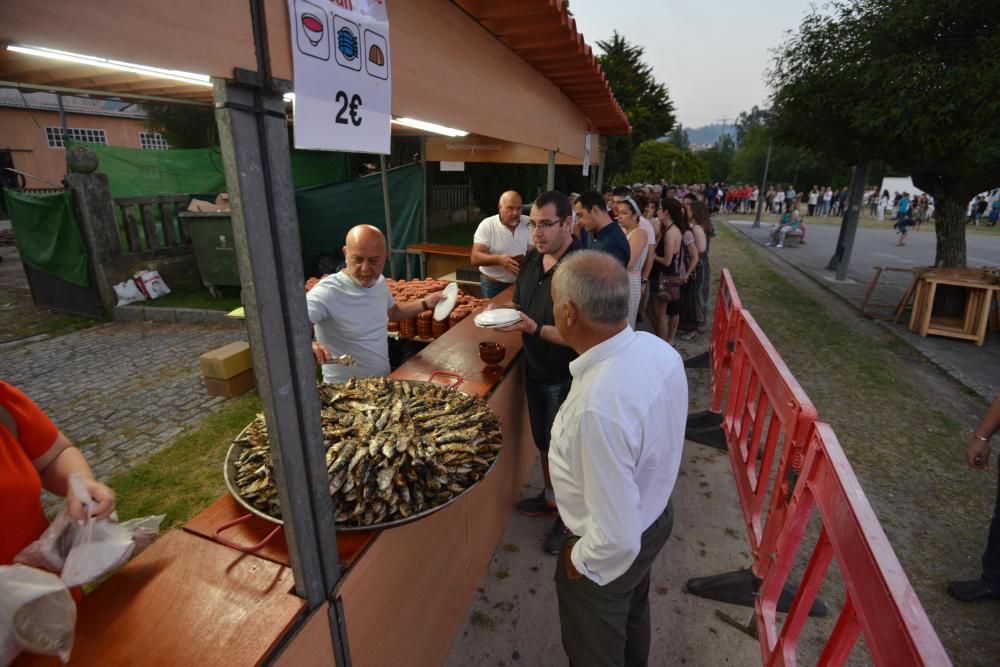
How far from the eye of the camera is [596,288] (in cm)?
171

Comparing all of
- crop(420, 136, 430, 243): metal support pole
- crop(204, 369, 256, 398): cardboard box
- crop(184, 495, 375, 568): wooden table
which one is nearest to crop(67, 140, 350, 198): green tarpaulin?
crop(420, 136, 430, 243): metal support pole

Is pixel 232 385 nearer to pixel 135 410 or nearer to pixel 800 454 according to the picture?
pixel 135 410

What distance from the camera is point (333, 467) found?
1.74 metres

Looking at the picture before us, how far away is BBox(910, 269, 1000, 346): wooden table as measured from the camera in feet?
25.0

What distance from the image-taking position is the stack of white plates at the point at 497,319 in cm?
287

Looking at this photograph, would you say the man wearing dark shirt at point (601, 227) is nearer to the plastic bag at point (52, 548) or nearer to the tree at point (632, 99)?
the plastic bag at point (52, 548)

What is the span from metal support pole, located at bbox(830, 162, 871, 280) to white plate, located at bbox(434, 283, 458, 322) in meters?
12.3

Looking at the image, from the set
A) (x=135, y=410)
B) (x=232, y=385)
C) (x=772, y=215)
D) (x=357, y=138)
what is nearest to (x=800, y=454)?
(x=357, y=138)

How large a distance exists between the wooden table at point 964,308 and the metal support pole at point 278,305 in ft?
33.5

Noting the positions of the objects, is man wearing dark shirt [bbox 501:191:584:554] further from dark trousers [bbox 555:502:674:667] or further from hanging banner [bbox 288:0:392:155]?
hanging banner [bbox 288:0:392:155]

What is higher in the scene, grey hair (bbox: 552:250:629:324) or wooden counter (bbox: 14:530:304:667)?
grey hair (bbox: 552:250:629:324)

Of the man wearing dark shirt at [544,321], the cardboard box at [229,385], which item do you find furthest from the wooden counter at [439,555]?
the cardboard box at [229,385]

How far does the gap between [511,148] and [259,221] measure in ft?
29.3

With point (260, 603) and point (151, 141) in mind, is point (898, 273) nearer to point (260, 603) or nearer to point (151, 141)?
point (260, 603)
